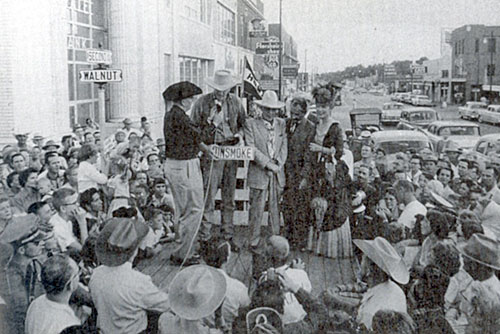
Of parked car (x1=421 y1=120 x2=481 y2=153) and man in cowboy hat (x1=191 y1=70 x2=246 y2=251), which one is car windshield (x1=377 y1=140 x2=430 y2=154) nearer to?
parked car (x1=421 y1=120 x2=481 y2=153)

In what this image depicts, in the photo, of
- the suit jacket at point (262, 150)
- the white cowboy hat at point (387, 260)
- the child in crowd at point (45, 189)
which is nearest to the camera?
the white cowboy hat at point (387, 260)

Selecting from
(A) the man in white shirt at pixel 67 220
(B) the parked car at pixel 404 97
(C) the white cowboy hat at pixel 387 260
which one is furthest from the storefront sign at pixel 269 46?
(A) the man in white shirt at pixel 67 220

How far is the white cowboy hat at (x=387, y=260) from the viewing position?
2982 millimetres

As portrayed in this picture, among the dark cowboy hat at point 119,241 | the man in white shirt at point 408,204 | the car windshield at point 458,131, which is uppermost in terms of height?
the car windshield at point 458,131

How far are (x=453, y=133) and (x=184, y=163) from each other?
1.81 meters

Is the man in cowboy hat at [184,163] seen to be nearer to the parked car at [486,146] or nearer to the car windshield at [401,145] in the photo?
the car windshield at [401,145]

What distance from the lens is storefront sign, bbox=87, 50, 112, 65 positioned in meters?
3.59

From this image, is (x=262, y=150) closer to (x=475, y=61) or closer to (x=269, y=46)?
(x=269, y=46)

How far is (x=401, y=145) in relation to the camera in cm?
380

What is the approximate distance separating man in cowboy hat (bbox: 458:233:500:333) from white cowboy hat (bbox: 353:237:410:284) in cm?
51

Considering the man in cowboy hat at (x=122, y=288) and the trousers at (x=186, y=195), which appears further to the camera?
the trousers at (x=186, y=195)

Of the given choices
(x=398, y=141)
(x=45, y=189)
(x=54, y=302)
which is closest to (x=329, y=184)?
(x=398, y=141)

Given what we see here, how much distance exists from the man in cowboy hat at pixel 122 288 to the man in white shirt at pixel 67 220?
512 millimetres

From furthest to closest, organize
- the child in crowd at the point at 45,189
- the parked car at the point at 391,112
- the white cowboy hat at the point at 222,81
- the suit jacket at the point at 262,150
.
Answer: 1. the child in crowd at the point at 45,189
2. the parked car at the point at 391,112
3. the suit jacket at the point at 262,150
4. the white cowboy hat at the point at 222,81
